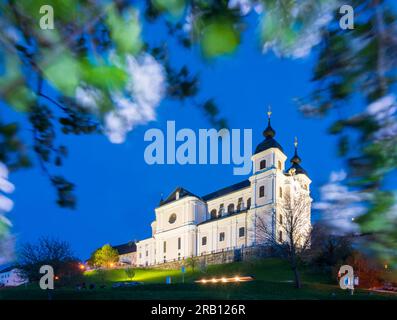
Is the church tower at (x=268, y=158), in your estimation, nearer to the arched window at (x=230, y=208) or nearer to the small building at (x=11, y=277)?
the small building at (x=11, y=277)

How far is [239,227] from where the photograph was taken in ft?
49.2

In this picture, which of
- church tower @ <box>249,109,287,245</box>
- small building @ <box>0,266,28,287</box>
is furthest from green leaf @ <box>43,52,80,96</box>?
church tower @ <box>249,109,287,245</box>

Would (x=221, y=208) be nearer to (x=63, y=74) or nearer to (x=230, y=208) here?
(x=230, y=208)

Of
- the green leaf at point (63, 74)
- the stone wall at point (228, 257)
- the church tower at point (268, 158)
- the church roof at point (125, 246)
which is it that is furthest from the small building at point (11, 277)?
the stone wall at point (228, 257)

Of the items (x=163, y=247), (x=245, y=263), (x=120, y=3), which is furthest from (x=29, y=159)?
(x=163, y=247)

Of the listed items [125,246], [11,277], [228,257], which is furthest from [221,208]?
[11,277]

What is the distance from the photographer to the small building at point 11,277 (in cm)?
195

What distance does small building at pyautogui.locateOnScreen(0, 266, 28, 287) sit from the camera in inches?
76.6

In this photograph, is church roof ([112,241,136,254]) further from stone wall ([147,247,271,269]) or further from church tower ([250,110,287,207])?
church tower ([250,110,287,207])

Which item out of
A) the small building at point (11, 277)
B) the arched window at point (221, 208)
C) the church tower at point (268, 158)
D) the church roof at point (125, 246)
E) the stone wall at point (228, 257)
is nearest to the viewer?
the small building at point (11, 277)

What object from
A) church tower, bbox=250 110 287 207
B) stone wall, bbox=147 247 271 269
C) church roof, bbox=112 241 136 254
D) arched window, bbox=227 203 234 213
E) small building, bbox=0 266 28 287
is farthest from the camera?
arched window, bbox=227 203 234 213

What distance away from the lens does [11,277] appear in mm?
2133
